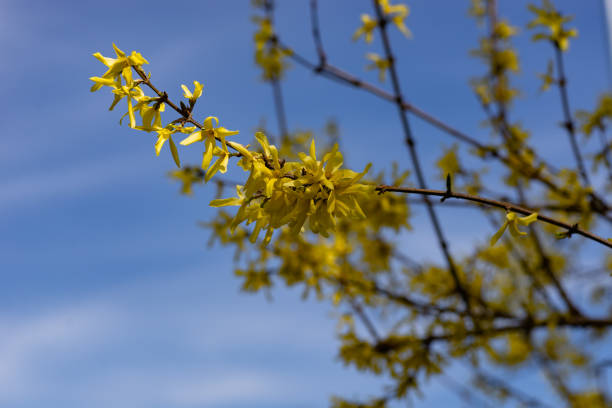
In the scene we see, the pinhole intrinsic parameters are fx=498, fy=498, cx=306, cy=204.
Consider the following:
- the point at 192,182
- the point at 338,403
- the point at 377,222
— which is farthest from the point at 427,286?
the point at 192,182

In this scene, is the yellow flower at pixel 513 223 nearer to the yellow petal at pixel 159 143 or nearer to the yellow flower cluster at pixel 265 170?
the yellow flower cluster at pixel 265 170

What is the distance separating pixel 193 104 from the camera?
1486 mm

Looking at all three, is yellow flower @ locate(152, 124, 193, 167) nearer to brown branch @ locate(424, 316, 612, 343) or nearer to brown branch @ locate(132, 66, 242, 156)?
brown branch @ locate(132, 66, 242, 156)

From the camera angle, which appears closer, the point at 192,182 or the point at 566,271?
the point at 192,182

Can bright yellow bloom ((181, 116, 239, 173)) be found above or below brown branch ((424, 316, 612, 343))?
below

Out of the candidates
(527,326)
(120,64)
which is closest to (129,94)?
(120,64)

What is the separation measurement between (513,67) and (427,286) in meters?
2.81

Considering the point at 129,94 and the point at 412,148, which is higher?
the point at 412,148

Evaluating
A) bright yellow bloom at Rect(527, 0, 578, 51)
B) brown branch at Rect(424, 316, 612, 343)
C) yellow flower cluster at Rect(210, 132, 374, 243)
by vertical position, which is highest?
bright yellow bloom at Rect(527, 0, 578, 51)

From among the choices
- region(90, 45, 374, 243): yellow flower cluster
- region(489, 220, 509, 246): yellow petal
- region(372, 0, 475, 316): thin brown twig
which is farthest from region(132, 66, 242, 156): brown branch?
region(372, 0, 475, 316): thin brown twig

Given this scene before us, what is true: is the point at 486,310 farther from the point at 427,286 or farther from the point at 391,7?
the point at 391,7

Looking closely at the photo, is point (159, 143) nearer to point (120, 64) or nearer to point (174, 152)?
point (174, 152)

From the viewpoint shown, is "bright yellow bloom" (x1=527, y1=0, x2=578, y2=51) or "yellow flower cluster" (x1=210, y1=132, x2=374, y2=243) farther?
"bright yellow bloom" (x1=527, y1=0, x2=578, y2=51)

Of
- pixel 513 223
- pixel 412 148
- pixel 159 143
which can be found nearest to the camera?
pixel 159 143
